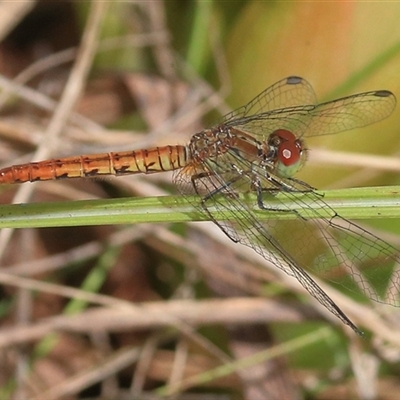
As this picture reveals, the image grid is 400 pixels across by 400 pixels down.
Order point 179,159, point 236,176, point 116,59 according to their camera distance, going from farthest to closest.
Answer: point 116,59, point 179,159, point 236,176

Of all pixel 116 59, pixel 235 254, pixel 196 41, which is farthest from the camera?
pixel 116 59

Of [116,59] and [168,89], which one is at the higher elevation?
[116,59]

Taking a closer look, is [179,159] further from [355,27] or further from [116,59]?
[116,59]

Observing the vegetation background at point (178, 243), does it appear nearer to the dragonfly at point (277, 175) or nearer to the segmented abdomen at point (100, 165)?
the dragonfly at point (277, 175)

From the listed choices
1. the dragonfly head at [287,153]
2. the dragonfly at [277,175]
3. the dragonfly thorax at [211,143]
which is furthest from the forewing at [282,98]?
the dragonfly head at [287,153]

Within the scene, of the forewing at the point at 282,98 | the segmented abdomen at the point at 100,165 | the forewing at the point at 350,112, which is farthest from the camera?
the forewing at the point at 282,98

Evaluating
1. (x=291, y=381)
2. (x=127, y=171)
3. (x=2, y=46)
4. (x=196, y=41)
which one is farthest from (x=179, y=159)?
(x=2, y=46)

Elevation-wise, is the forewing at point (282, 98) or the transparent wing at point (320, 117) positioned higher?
the forewing at point (282, 98)
